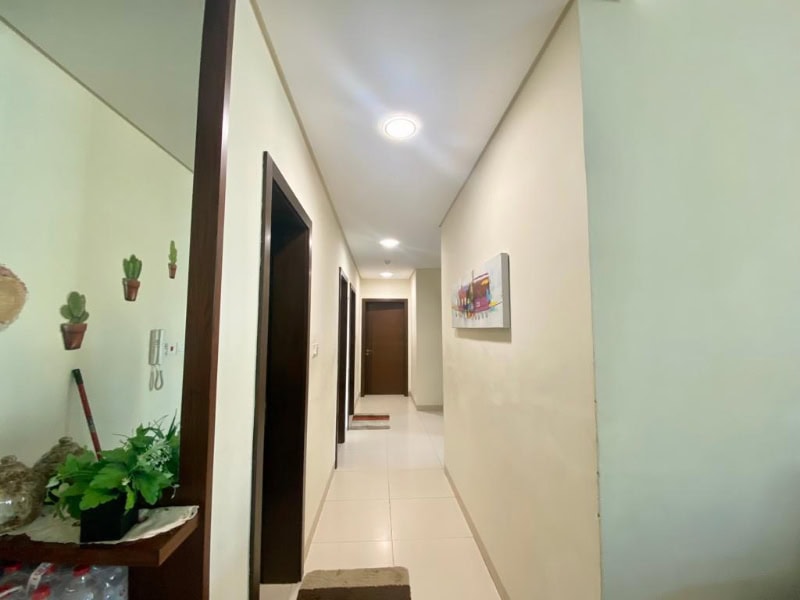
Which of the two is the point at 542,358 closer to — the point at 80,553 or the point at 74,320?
the point at 80,553

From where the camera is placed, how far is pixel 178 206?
94 cm

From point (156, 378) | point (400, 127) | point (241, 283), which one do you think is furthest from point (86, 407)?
point (400, 127)

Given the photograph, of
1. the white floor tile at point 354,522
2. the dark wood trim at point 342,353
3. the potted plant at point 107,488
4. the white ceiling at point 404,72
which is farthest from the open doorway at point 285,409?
the dark wood trim at point 342,353

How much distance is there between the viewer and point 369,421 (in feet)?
16.6

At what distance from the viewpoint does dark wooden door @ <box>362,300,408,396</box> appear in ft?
23.1

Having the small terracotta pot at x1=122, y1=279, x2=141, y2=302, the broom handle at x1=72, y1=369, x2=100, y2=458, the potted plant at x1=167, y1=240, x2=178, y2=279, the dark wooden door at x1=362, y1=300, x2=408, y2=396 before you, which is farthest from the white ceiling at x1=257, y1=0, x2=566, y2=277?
the dark wooden door at x1=362, y1=300, x2=408, y2=396

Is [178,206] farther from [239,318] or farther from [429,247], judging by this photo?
[429,247]

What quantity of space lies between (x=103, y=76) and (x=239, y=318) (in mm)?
802

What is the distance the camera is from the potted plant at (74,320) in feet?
2.83

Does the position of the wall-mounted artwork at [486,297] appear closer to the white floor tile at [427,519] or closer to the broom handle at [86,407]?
the white floor tile at [427,519]

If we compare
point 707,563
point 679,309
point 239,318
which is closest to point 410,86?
point 239,318

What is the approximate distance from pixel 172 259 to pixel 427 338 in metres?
5.15

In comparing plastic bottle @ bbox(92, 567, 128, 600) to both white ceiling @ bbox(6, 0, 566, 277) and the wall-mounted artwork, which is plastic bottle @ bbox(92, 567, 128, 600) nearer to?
white ceiling @ bbox(6, 0, 566, 277)

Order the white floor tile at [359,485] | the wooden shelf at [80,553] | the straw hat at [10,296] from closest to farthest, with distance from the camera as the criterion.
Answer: the wooden shelf at [80,553] → the straw hat at [10,296] → the white floor tile at [359,485]
